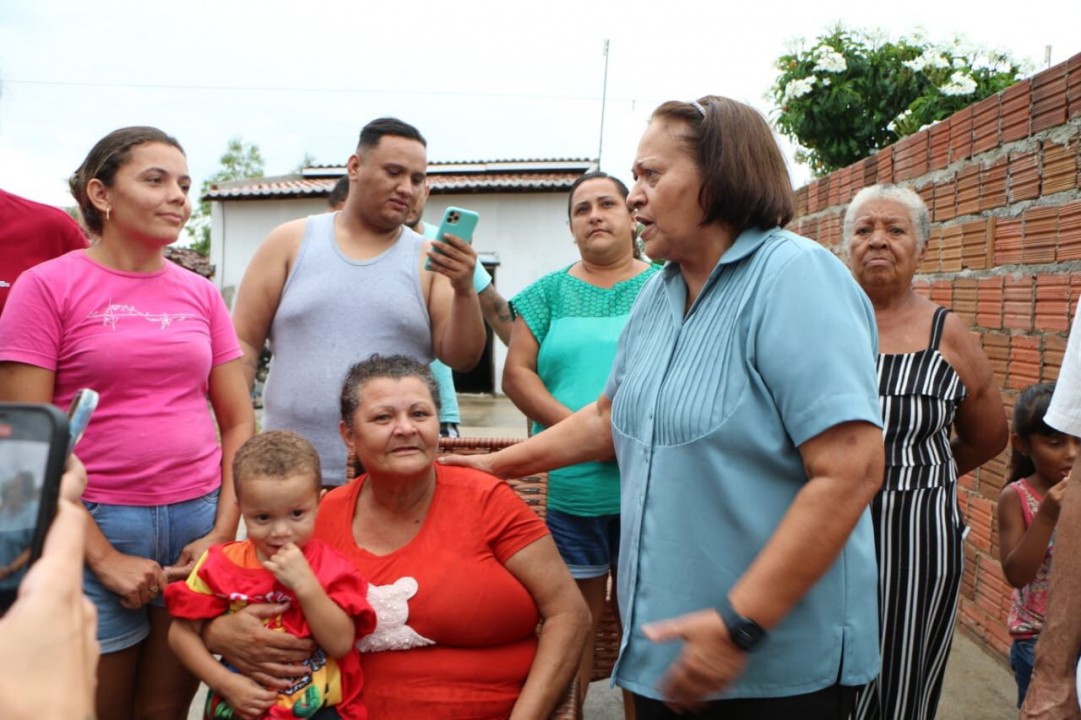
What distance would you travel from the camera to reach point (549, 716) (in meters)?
2.35

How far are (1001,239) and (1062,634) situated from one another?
248 cm

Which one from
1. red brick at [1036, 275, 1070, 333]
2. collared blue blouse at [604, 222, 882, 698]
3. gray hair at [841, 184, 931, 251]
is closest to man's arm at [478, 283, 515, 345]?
gray hair at [841, 184, 931, 251]

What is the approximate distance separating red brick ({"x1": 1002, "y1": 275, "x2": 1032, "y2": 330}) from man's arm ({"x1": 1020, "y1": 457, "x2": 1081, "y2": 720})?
2068 millimetres

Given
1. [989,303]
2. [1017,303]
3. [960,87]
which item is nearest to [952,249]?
[989,303]

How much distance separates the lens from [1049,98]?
3.46 metres

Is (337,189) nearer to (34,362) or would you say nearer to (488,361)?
(34,362)

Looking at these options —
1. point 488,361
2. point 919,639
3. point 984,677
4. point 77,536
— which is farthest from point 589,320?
point 488,361

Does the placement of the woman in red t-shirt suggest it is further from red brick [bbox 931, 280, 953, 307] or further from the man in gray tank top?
red brick [bbox 931, 280, 953, 307]

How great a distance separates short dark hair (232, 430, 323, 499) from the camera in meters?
2.33

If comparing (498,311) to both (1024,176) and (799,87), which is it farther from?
(799,87)

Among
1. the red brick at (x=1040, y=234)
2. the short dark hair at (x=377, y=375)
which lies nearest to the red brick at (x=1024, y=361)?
the red brick at (x=1040, y=234)

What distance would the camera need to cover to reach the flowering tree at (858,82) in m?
9.23

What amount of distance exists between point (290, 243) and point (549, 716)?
5.47ft

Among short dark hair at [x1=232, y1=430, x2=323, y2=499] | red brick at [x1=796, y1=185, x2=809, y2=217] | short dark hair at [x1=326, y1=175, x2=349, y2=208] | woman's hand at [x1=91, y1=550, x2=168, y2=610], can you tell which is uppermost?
red brick at [x1=796, y1=185, x2=809, y2=217]
